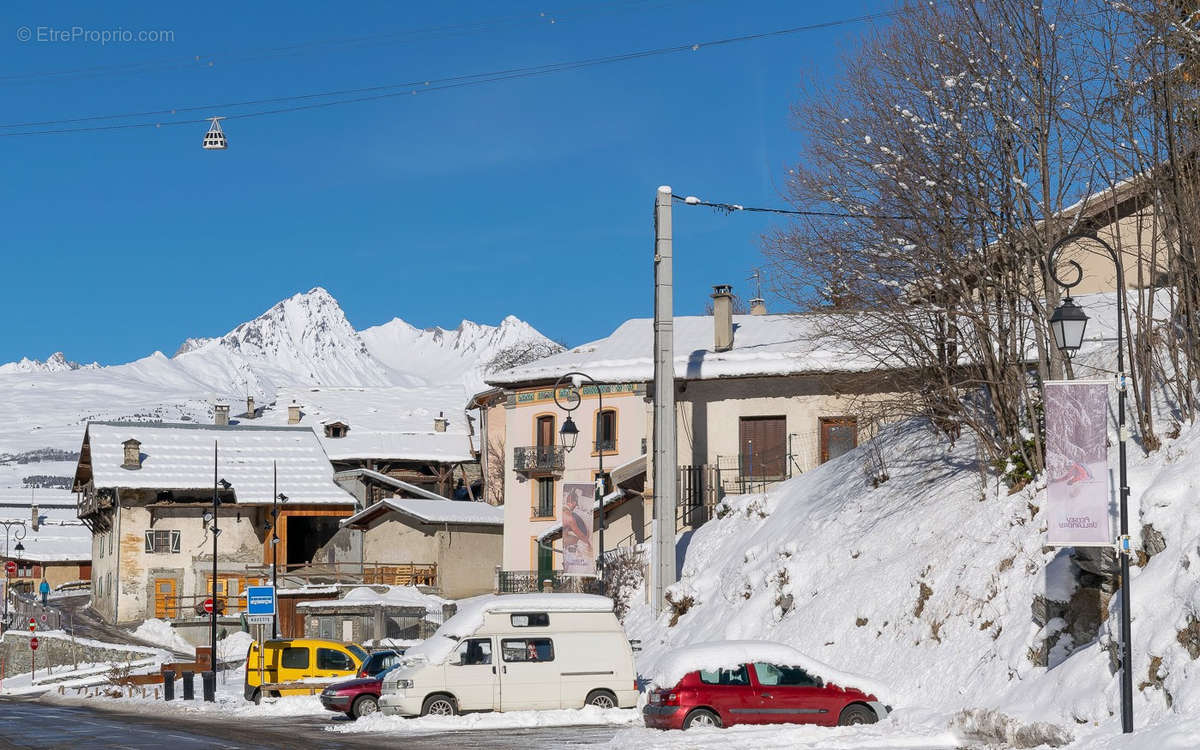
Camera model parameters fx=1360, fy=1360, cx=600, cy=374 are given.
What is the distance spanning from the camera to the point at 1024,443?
81.3ft

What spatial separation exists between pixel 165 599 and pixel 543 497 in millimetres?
22507

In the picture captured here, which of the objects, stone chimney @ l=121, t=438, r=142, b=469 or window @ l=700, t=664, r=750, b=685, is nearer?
window @ l=700, t=664, r=750, b=685

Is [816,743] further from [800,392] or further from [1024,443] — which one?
[800,392]

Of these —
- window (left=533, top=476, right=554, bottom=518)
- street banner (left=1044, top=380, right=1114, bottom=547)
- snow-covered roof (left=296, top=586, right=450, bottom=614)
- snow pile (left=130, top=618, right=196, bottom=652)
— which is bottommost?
snow pile (left=130, top=618, right=196, bottom=652)

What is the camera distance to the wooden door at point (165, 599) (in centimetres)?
6334

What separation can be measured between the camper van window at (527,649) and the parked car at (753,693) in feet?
12.4

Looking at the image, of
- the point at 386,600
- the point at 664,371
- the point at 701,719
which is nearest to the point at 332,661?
the point at 664,371

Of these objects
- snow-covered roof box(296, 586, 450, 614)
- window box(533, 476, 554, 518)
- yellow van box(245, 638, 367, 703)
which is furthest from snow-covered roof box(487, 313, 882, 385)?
yellow van box(245, 638, 367, 703)

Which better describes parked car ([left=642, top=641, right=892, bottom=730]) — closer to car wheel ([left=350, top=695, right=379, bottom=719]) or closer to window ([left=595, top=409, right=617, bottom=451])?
car wheel ([left=350, top=695, right=379, bottom=719])

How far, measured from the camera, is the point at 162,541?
214 ft

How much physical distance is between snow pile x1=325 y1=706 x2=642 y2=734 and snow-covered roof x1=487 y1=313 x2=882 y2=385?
12.5 m

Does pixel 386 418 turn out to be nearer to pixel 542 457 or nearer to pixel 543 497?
pixel 543 497

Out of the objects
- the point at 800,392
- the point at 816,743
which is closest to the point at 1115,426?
the point at 816,743

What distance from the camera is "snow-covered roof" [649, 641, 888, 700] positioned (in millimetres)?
21453
